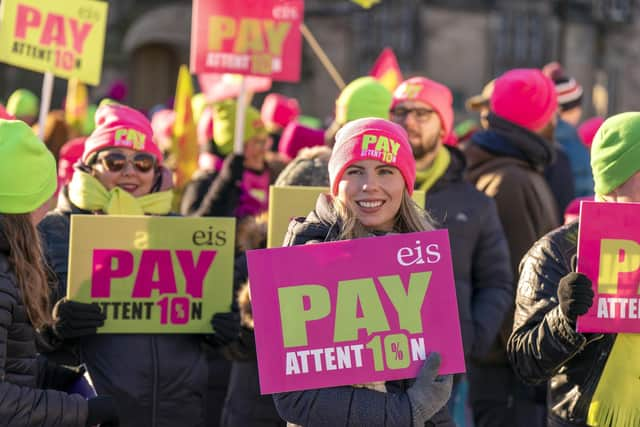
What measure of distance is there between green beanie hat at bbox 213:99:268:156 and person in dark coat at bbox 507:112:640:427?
4.07 metres

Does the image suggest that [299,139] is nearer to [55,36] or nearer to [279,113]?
[55,36]

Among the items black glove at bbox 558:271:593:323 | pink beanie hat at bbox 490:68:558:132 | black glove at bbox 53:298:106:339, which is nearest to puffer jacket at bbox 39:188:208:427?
black glove at bbox 53:298:106:339

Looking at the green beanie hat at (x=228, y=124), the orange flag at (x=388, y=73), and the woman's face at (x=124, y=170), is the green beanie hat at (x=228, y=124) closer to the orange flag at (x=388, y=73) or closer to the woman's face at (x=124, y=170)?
the orange flag at (x=388, y=73)

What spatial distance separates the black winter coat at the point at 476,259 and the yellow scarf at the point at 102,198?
1.40 m

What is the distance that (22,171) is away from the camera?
3.80 metres

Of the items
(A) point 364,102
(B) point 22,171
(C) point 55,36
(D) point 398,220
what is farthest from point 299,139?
(B) point 22,171

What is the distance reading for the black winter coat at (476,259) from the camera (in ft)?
18.3

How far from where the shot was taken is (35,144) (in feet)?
12.6

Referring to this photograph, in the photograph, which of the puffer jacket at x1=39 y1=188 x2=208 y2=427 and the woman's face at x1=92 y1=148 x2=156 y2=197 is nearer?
the puffer jacket at x1=39 y1=188 x2=208 y2=427

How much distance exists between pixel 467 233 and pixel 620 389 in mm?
1761

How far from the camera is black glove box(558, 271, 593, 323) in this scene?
3803mm

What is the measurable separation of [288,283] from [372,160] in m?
0.48

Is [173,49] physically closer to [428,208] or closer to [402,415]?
[428,208]

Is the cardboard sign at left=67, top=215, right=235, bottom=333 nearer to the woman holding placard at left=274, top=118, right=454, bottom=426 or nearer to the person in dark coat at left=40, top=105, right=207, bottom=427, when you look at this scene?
the person in dark coat at left=40, top=105, right=207, bottom=427
